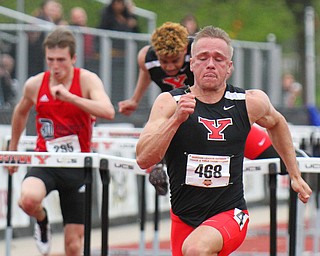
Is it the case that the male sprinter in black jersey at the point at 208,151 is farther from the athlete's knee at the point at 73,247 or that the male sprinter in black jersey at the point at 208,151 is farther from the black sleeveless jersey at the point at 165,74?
the athlete's knee at the point at 73,247

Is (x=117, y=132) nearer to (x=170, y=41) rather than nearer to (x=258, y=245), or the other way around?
(x=170, y=41)

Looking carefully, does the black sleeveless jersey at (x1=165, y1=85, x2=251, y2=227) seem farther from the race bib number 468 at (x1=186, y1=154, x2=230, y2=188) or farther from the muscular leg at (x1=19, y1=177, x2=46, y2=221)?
the muscular leg at (x1=19, y1=177, x2=46, y2=221)

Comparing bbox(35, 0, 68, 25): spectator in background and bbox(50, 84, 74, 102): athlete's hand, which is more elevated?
bbox(35, 0, 68, 25): spectator in background

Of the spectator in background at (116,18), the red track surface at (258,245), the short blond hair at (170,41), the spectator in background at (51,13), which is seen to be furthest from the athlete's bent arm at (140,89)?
the spectator in background at (116,18)

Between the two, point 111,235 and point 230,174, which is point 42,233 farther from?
point 111,235

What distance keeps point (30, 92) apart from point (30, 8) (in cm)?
976

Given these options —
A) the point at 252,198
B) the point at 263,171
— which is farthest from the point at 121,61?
the point at 263,171

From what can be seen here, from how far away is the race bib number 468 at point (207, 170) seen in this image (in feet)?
21.9

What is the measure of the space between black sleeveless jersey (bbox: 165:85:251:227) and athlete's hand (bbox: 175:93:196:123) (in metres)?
0.39

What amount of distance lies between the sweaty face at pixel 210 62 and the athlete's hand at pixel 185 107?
34 cm

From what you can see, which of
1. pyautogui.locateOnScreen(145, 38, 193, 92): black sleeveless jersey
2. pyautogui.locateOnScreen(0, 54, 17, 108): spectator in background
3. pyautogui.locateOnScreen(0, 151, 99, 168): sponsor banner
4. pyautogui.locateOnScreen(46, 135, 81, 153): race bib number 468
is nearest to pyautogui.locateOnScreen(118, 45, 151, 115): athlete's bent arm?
pyautogui.locateOnScreen(145, 38, 193, 92): black sleeveless jersey

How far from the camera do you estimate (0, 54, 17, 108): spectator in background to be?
14.0 metres

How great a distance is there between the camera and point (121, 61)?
15.5 metres

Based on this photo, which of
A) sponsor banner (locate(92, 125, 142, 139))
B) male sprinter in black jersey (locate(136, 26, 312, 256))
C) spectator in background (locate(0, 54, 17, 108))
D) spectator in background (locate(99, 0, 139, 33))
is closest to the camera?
male sprinter in black jersey (locate(136, 26, 312, 256))
